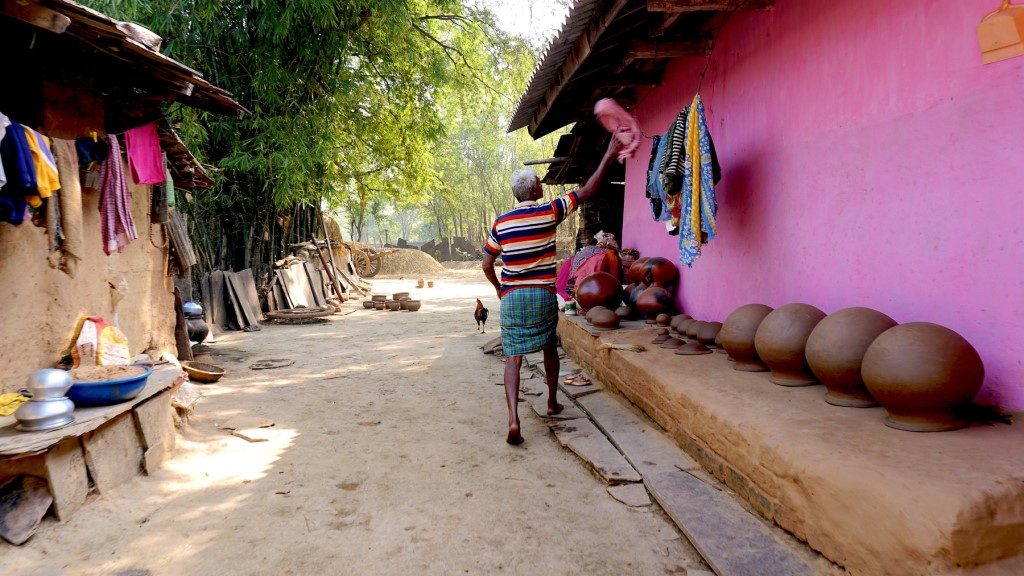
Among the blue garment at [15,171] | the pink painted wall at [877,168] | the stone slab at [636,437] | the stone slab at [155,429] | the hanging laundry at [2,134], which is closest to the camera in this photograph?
the pink painted wall at [877,168]

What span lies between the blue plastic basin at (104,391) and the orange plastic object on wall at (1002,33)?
461cm

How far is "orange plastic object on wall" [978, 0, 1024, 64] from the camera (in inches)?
79.8

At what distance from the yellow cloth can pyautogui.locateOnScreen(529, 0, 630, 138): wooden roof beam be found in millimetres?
4519

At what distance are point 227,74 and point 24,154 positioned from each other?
8.14 m

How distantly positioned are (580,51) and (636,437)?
3.54m

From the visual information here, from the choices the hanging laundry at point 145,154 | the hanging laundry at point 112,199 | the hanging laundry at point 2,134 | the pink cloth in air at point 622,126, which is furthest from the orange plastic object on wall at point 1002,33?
the hanging laundry at point 145,154

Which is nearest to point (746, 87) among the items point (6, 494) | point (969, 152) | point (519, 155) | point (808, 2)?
point (808, 2)

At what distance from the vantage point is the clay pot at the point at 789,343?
299cm

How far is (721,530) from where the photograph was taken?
7.81 ft

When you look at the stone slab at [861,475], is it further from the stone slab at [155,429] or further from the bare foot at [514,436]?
the stone slab at [155,429]

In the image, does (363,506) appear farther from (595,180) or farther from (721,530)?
(595,180)

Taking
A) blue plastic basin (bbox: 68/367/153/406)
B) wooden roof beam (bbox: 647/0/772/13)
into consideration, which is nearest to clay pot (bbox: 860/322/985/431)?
wooden roof beam (bbox: 647/0/772/13)

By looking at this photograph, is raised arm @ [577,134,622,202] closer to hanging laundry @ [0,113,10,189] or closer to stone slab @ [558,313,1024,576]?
stone slab @ [558,313,1024,576]

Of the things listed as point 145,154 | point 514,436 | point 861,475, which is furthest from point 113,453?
point 861,475
